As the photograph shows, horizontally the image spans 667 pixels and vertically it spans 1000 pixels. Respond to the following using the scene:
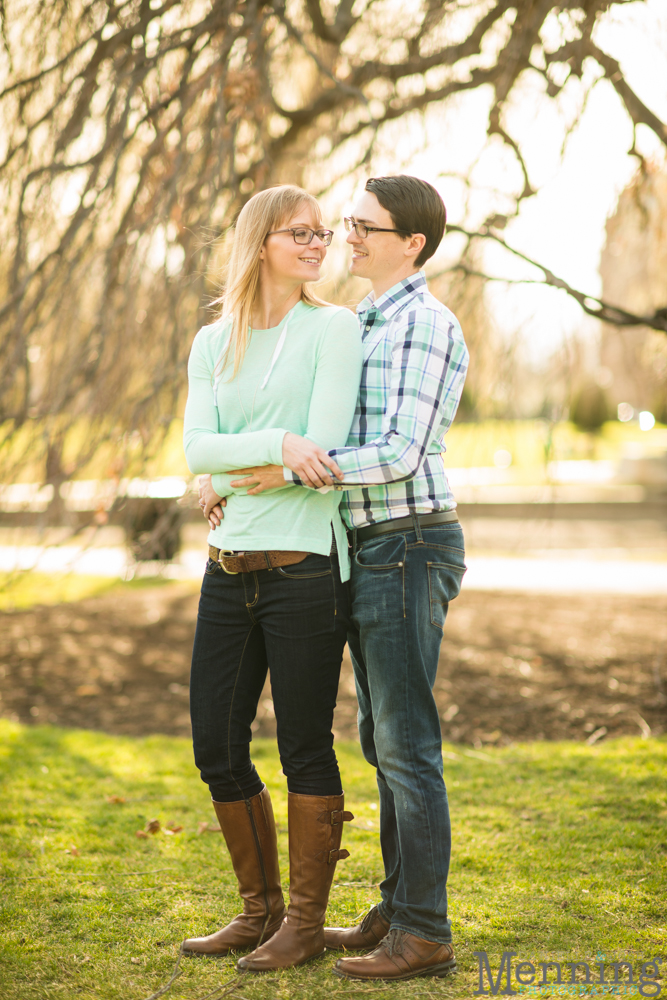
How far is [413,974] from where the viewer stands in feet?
6.62

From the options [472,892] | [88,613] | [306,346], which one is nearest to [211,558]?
[306,346]

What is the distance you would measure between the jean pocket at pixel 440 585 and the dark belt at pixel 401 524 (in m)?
0.10

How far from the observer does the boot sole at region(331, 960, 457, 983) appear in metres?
2.01

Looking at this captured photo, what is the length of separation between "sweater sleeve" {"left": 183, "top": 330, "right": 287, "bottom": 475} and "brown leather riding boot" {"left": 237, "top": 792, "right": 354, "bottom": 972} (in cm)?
81

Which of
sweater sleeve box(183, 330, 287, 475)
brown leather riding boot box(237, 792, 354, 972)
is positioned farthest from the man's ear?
brown leather riding boot box(237, 792, 354, 972)

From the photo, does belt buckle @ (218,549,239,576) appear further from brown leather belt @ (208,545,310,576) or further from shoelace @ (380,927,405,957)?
shoelace @ (380,927,405,957)

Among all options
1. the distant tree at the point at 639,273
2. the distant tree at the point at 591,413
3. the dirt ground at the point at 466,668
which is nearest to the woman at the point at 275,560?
the dirt ground at the point at 466,668

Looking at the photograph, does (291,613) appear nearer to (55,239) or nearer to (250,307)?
(250,307)

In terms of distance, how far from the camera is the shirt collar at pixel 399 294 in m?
2.08

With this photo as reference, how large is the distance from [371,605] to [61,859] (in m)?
1.51

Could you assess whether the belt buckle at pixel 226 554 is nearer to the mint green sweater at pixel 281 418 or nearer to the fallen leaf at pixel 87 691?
the mint green sweater at pixel 281 418

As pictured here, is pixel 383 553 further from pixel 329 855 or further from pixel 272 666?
pixel 329 855

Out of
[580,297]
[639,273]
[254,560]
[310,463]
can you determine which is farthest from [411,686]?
[639,273]

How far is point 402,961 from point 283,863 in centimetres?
82
